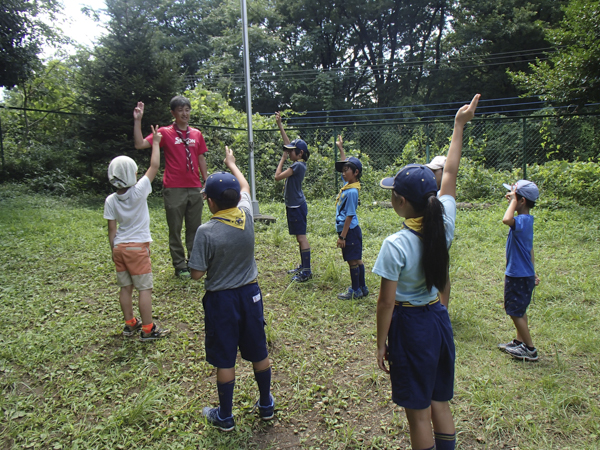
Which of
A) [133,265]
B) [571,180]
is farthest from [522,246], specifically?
[571,180]

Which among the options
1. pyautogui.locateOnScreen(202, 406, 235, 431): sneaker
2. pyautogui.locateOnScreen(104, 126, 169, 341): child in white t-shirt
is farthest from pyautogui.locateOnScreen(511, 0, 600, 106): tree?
pyautogui.locateOnScreen(202, 406, 235, 431): sneaker

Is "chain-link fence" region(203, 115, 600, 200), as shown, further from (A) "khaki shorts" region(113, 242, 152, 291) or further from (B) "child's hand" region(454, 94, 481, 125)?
(B) "child's hand" region(454, 94, 481, 125)

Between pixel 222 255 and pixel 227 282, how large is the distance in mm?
168

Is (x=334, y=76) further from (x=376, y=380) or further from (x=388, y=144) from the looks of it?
(x=376, y=380)

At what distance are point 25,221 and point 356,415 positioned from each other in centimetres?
717

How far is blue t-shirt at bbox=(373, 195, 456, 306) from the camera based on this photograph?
5.89ft

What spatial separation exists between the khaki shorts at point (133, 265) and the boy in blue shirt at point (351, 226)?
200 cm

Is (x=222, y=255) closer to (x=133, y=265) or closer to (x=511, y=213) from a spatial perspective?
(x=133, y=265)

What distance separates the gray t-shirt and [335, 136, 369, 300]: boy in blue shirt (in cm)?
198

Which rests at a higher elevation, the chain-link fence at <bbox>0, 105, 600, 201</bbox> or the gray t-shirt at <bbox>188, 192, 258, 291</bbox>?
the chain-link fence at <bbox>0, 105, 600, 201</bbox>

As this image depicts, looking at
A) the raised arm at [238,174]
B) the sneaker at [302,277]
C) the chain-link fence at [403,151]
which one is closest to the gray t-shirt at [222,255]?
the raised arm at [238,174]

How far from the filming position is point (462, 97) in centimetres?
2581

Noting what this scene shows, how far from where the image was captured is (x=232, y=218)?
7.88ft

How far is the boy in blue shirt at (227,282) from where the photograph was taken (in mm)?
2346
